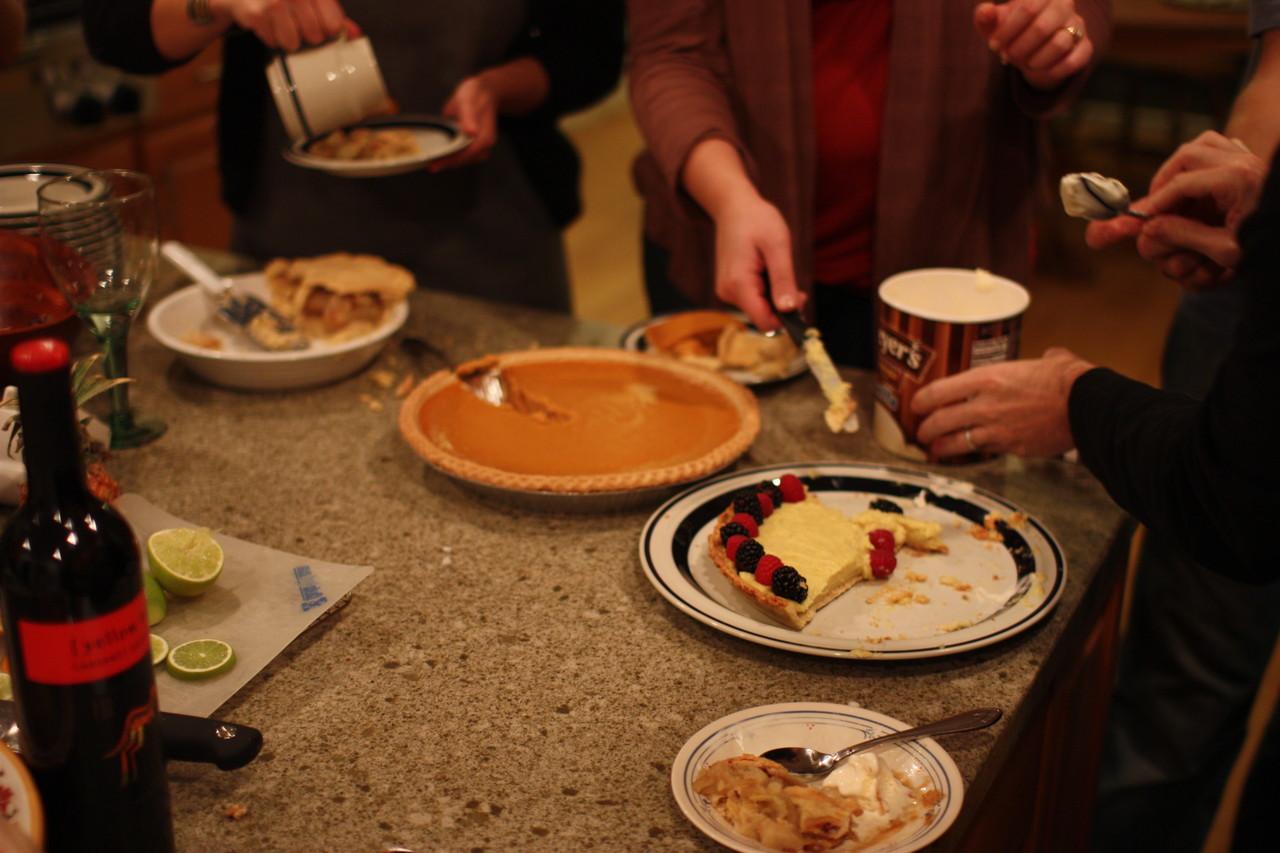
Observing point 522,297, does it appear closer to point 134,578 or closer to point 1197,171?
point 1197,171

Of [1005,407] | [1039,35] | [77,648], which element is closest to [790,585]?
[1005,407]

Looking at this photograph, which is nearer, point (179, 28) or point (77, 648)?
point (77, 648)

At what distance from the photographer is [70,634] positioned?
690 millimetres

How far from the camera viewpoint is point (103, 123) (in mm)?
3453

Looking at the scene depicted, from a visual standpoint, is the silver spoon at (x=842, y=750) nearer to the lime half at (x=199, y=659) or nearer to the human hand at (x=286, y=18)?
the lime half at (x=199, y=659)

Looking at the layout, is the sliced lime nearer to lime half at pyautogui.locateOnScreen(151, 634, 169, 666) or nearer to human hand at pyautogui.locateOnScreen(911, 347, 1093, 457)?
lime half at pyautogui.locateOnScreen(151, 634, 169, 666)

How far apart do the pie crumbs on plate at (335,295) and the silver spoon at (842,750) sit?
1.04m

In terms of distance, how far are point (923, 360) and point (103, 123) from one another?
3031mm

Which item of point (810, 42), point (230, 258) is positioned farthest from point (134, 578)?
point (230, 258)

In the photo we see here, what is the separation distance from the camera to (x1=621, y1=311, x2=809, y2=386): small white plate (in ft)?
5.32

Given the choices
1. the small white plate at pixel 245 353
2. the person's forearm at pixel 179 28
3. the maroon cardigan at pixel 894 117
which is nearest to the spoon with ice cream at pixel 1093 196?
the maroon cardigan at pixel 894 117

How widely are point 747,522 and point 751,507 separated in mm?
33

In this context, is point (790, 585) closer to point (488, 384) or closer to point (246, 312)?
point (488, 384)

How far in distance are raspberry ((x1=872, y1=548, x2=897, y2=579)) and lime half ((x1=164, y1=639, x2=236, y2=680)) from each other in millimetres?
646
